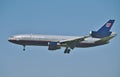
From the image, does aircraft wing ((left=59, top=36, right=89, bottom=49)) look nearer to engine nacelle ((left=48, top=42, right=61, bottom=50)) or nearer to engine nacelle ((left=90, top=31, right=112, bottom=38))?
engine nacelle ((left=48, top=42, right=61, bottom=50))

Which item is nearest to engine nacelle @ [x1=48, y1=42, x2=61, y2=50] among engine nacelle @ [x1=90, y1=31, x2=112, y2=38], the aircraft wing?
the aircraft wing

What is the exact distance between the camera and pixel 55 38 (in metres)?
98.0

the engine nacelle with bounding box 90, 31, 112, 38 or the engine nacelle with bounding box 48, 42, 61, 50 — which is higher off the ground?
the engine nacelle with bounding box 90, 31, 112, 38

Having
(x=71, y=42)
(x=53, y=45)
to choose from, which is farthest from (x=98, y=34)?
(x=53, y=45)

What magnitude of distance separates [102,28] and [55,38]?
49.2 ft

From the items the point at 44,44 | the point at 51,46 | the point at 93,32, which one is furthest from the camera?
the point at 44,44

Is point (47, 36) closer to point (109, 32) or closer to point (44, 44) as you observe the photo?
point (44, 44)

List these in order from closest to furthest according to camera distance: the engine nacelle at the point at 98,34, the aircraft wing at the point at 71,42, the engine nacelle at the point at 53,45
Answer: the engine nacelle at the point at 98,34 < the engine nacelle at the point at 53,45 < the aircraft wing at the point at 71,42

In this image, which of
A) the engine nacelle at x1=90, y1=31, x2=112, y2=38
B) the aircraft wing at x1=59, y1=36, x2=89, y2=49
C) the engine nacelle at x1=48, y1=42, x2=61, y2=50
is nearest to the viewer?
the engine nacelle at x1=90, y1=31, x2=112, y2=38

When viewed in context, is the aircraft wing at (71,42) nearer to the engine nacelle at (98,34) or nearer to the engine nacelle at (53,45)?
the engine nacelle at (53,45)

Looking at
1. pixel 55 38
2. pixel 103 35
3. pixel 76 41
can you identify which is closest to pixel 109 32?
pixel 103 35

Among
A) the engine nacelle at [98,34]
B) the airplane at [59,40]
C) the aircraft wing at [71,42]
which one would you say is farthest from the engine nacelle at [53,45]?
the engine nacelle at [98,34]

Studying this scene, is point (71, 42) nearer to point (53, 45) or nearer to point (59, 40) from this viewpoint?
point (53, 45)

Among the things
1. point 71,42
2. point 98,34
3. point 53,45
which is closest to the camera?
point 98,34
